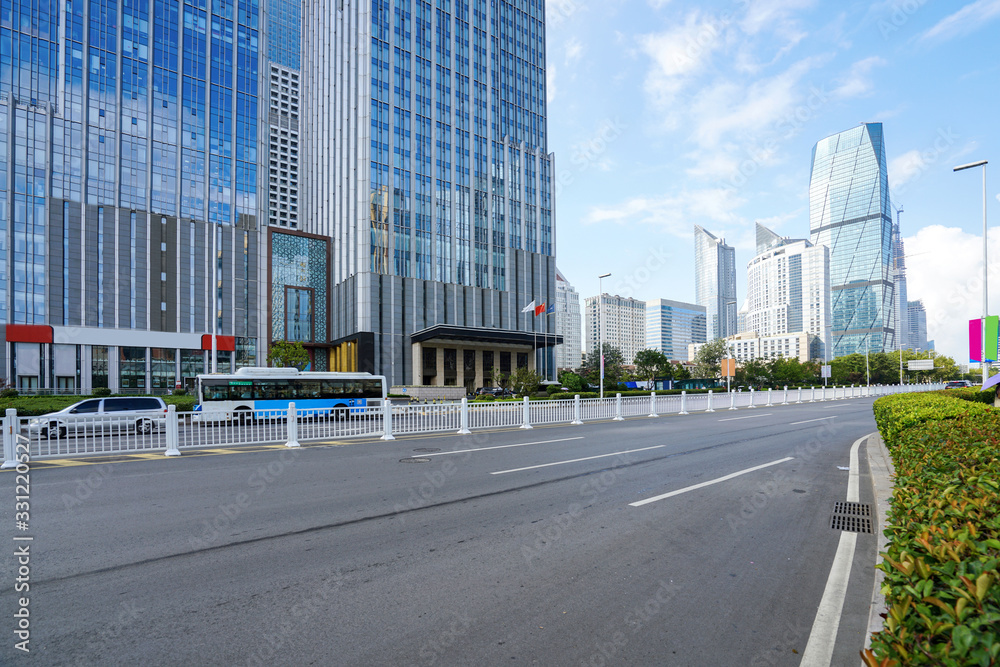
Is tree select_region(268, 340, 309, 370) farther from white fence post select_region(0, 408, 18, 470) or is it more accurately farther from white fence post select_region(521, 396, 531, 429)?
white fence post select_region(0, 408, 18, 470)

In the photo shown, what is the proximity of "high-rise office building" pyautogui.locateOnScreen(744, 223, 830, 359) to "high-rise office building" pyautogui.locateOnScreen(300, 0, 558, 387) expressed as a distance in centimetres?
9820

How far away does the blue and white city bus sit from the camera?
23250mm

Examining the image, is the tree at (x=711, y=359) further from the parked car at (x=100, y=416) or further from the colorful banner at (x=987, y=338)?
the parked car at (x=100, y=416)

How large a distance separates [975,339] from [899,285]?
144321mm

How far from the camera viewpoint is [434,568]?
4566mm

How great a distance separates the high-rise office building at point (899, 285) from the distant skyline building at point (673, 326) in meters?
47.3

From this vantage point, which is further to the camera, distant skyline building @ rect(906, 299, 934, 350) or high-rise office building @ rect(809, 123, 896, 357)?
distant skyline building @ rect(906, 299, 934, 350)

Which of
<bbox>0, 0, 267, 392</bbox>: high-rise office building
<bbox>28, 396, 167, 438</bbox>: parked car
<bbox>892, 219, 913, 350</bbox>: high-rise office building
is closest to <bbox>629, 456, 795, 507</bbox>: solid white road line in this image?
<bbox>28, 396, 167, 438</bbox>: parked car

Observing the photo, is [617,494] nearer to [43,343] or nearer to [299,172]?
[43,343]

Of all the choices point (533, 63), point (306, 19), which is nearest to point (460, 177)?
point (533, 63)

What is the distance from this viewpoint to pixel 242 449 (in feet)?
43.9

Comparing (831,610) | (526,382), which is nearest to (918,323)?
(526,382)

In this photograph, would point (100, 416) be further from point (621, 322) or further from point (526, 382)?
point (621, 322)

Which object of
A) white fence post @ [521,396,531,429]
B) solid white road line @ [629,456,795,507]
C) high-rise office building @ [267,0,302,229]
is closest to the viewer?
solid white road line @ [629,456,795,507]
